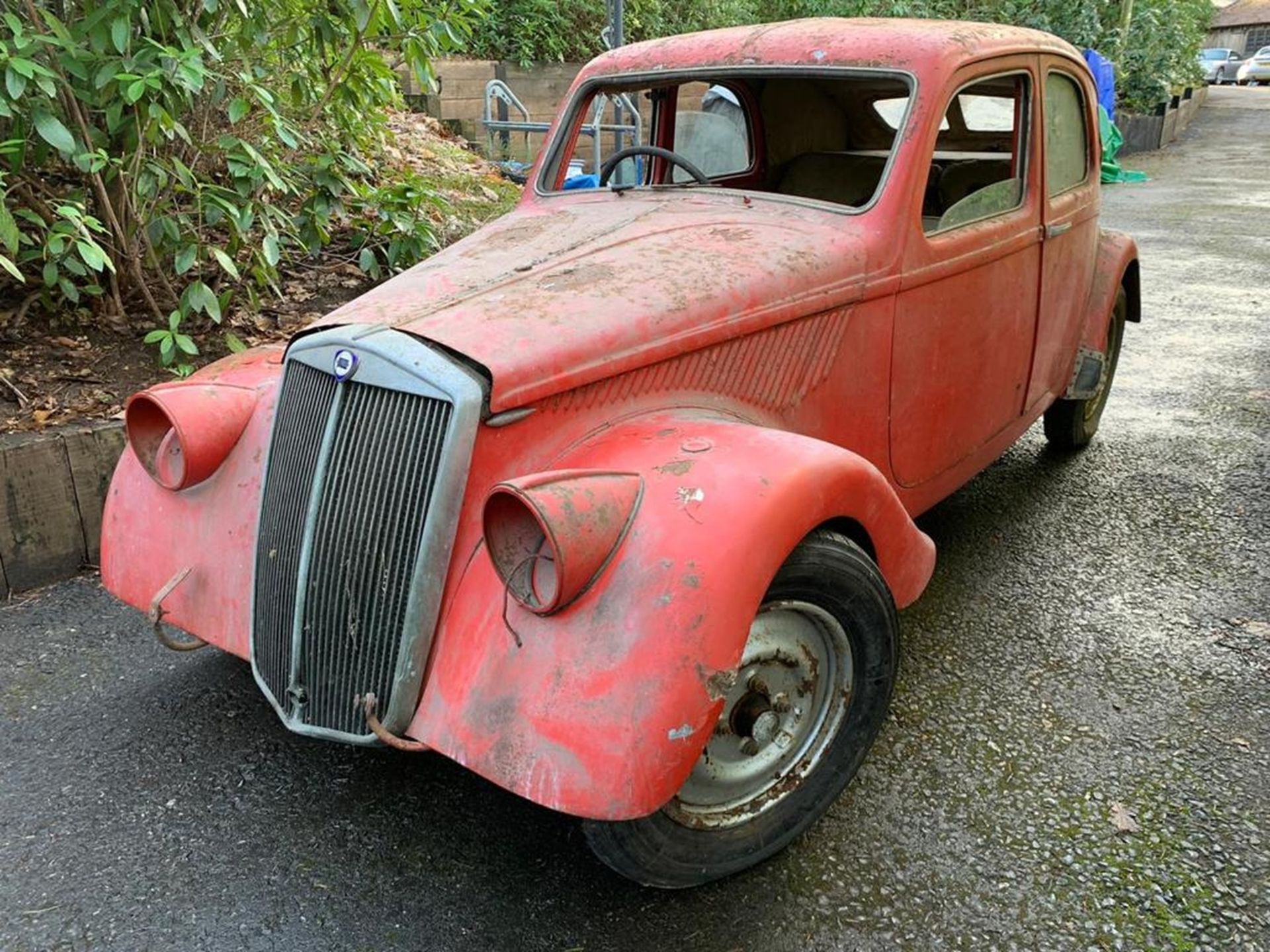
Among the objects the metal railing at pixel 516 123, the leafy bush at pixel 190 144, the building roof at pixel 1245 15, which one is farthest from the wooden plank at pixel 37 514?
the building roof at pixel 1245 15

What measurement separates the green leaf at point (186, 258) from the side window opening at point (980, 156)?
2.81 meters

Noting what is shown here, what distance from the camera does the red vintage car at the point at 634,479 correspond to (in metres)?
1.92

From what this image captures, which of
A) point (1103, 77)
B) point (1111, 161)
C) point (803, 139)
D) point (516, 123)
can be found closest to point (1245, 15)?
point (1111, 161)

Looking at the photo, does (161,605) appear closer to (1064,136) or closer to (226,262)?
(226,262)

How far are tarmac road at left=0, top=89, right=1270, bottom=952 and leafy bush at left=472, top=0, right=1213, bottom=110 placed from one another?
743 cm


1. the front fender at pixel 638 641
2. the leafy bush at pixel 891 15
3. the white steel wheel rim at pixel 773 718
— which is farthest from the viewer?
the leafy bush at pixel 891 15

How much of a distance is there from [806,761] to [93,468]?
274 cm

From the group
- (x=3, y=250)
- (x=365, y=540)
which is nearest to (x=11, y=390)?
(x=3, y=250)

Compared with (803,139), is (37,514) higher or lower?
lower

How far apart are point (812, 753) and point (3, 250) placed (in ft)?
12.1

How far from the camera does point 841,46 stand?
3082 millimetres

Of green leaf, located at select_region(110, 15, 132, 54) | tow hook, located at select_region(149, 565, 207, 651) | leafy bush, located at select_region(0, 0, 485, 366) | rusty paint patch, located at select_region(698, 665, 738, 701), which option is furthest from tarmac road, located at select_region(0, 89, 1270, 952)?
green leaf, located at select_region(110, 15, 132, 54)

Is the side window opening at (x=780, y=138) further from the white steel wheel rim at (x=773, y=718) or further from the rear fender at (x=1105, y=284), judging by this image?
the white steel wheel rim at (x=773, y=718)

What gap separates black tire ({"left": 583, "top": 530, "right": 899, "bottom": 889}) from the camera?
→ 6.75ft
